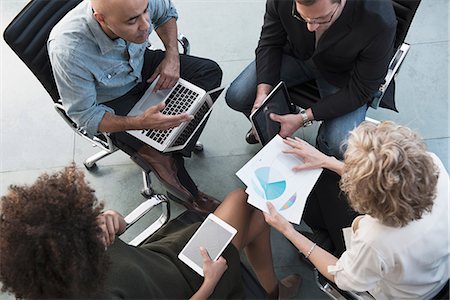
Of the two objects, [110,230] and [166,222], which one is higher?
[110,230]

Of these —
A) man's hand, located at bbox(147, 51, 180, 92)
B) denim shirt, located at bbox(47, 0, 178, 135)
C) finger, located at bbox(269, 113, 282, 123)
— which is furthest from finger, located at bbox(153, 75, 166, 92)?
finger, located at bbox(269, 113, 282, 123)

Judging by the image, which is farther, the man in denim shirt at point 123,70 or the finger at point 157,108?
the finger at point 157,108

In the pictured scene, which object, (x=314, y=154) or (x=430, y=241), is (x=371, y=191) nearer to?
(x=430, y=241)

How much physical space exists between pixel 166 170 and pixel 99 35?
70cm

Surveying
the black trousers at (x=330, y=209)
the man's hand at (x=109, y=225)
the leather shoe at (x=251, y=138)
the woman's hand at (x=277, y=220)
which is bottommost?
the leather shoe at (x=251, y=138)

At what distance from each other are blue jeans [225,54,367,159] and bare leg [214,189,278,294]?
0.48 m

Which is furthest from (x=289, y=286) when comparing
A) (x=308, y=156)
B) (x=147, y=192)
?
(x=147, y=192)

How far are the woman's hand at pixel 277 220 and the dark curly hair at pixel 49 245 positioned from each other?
704 mm

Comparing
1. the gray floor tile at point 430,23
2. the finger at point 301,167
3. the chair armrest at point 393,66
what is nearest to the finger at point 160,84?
the finger at point 301,167

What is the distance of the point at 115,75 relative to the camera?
2061mm

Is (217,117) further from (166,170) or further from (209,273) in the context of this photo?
(209,273)

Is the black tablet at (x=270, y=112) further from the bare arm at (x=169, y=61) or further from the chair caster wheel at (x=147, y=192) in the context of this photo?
the chair caster wheel at (x=147, y=192)

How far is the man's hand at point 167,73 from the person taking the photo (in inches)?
85.8

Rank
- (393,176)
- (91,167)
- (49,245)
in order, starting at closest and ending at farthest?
(49,245) < (393,176) < (91,167)
